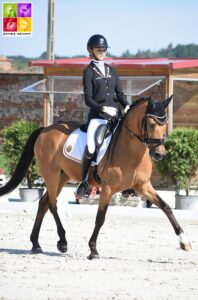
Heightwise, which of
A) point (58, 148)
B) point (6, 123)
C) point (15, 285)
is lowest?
point (6, 123)

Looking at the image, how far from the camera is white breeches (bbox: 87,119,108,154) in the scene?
35.8ft

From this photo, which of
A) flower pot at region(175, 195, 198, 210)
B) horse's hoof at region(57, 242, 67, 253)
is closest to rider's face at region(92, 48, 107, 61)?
horse's hoof at region(57, 242, 67, 253)

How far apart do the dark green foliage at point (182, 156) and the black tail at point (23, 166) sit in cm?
455

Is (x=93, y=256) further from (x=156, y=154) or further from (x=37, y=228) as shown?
(x=156, y=154)

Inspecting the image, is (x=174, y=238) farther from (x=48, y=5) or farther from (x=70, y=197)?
(x=48, y=5)

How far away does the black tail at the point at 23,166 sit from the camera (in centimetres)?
1215

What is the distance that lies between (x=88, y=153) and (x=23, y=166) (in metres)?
1.60

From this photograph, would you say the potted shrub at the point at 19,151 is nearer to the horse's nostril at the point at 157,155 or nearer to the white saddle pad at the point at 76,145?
the white saddle pad at the point at 76,145

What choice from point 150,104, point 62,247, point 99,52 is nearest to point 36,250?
point 62,247

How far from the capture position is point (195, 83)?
20.7m

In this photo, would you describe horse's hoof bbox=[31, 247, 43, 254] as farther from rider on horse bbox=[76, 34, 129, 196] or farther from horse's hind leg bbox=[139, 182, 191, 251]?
horse's hind leg bbox=[139, 182, 191, 251]

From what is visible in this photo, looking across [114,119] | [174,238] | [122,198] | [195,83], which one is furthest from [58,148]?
[195,83]

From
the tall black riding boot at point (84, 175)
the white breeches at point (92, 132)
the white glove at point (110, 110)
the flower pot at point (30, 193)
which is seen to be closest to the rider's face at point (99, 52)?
the white glove at point (110, 110)

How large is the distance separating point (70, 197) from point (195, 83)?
4584 millimetres
